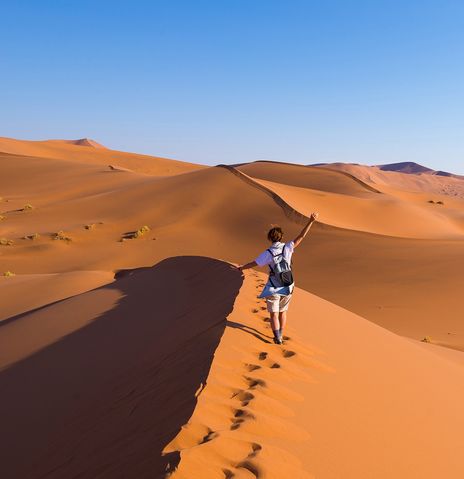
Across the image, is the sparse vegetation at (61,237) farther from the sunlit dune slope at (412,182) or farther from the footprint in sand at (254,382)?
the sunlit dune slope at (412,182)

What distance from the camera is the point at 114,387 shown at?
15.0ft

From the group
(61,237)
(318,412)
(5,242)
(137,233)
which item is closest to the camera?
(318,412)

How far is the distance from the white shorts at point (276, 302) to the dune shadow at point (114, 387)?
1.60 feet

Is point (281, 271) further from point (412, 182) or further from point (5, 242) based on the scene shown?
point (412, 182)

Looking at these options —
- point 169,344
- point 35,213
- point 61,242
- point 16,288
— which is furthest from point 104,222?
point 169,344

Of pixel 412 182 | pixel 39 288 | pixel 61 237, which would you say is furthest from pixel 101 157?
pixel 39 288

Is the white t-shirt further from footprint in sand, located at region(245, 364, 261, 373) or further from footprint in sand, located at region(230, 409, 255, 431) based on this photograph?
footprint in sand, located at region(230, 409, 255, 431)

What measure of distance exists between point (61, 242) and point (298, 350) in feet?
55.8

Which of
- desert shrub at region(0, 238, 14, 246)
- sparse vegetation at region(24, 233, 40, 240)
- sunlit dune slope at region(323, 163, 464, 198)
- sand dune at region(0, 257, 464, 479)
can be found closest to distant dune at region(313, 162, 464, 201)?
sunlit dune slope at region(323, 163, 464, 198)

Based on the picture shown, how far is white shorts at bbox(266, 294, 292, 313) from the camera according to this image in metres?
4.95

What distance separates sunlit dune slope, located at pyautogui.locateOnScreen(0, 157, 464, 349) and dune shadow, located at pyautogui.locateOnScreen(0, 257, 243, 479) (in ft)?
18.1

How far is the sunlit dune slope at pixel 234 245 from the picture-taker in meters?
12.9

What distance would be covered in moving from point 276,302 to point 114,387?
165 cm

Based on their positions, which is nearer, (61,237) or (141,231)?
(61,237)
